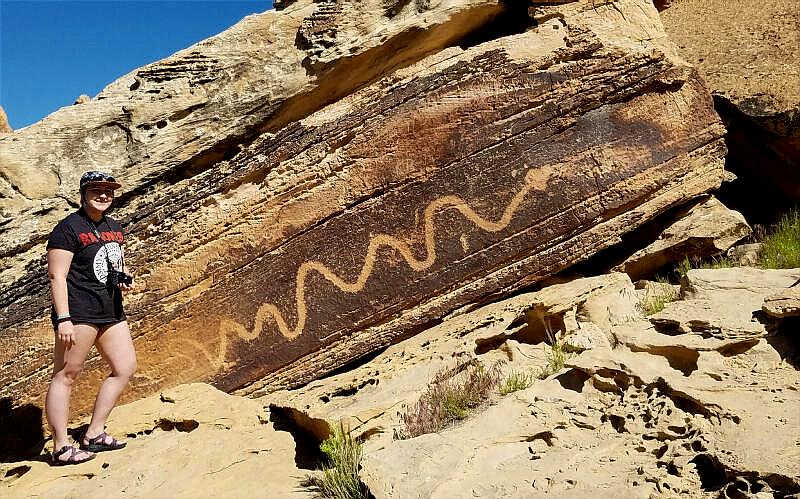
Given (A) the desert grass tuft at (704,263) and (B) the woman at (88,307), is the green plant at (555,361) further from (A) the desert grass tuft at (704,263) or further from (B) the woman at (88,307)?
(B) the woman at (88,307)

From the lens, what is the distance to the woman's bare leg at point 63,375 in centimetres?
408

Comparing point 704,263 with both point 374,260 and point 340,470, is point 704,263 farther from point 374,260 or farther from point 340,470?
point 340,470

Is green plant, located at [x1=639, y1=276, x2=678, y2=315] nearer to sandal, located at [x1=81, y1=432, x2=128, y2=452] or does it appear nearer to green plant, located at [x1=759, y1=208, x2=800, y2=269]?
green plant, located at [x1=759, y1=208, x2=800, y2=269]

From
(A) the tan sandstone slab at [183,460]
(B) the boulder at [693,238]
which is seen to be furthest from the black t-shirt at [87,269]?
(B) the boulder at [693,238]

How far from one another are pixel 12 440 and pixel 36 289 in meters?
1.11

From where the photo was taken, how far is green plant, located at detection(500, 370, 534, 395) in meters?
3.81

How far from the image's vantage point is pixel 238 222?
5.14m

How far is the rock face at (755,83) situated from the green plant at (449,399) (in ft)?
10.7

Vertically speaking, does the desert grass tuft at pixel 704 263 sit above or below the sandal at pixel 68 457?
below

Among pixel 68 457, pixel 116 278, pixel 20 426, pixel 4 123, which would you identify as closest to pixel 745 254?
pixel 116 278

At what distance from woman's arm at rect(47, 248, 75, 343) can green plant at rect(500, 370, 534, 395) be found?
8.22 ft

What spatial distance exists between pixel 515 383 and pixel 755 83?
12.1 ft

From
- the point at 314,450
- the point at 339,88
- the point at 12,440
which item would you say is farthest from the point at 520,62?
the point at 12,440

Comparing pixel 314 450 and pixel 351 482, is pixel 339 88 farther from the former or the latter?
pixel 351 482
